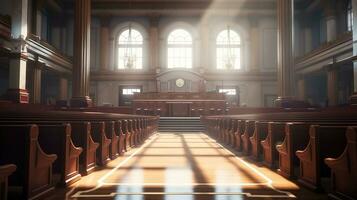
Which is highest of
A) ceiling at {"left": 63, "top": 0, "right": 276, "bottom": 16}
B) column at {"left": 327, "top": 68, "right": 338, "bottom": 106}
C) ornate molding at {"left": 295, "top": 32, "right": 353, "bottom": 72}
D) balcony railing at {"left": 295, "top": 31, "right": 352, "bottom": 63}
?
ceiling at {"left": 63, "top": 0, "right": 276, "bottom": 16}

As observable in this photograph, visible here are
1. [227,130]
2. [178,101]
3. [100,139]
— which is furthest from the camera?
[178,101]

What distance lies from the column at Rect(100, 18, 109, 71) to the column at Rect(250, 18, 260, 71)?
34.2 feet

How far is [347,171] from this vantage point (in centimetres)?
246

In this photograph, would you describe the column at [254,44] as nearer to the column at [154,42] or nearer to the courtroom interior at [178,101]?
the courtroom interior at [178,101]

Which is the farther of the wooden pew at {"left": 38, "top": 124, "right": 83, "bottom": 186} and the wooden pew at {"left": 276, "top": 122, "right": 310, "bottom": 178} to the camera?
the wooden pew at {"left": 276, "top": 122, "right": 310, "bottom": 178}

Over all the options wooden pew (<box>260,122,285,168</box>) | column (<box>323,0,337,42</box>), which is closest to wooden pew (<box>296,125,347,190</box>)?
wooden pew (<box>260,122,285,168</box>)

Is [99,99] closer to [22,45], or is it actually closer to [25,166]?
[22,45]

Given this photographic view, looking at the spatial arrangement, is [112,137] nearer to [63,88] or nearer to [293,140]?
[293,140]

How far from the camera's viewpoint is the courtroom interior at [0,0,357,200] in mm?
3012

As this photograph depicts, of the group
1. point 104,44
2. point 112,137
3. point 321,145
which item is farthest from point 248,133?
point 104,44

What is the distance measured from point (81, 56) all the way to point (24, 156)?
947 cm

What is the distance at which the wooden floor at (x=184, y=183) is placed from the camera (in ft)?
9.54

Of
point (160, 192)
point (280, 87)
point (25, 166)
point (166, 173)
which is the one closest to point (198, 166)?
point (166, 173)

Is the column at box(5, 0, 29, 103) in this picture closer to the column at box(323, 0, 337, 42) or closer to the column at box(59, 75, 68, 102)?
the column at box(59, 75, 68, 102)
